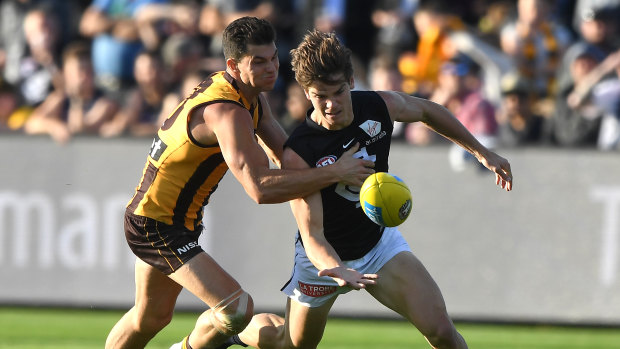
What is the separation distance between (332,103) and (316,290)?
4.09ft

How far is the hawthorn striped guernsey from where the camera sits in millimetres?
6664

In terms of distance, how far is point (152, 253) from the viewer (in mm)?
6816

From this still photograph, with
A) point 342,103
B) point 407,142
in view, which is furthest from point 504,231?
point 342,103

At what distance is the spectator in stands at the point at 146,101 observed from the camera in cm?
1162

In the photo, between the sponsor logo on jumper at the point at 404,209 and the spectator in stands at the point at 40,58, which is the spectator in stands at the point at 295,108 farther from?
the sponsor logo on jumper at the point at 404,209

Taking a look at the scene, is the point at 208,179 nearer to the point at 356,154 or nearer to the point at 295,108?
the point at 356,154

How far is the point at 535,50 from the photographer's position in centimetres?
1181

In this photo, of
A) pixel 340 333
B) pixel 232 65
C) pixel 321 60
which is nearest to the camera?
pixel 321 60

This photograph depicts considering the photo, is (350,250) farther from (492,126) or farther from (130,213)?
(492,126)

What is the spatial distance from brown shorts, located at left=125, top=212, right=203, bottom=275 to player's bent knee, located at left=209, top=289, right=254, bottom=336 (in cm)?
36

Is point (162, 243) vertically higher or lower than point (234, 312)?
higher

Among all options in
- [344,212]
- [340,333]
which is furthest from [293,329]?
[340,333]

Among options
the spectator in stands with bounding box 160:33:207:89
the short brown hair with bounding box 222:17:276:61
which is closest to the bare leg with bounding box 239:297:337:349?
the short brown hair with bounding box 222:17:276:61

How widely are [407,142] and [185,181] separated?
443 cm
